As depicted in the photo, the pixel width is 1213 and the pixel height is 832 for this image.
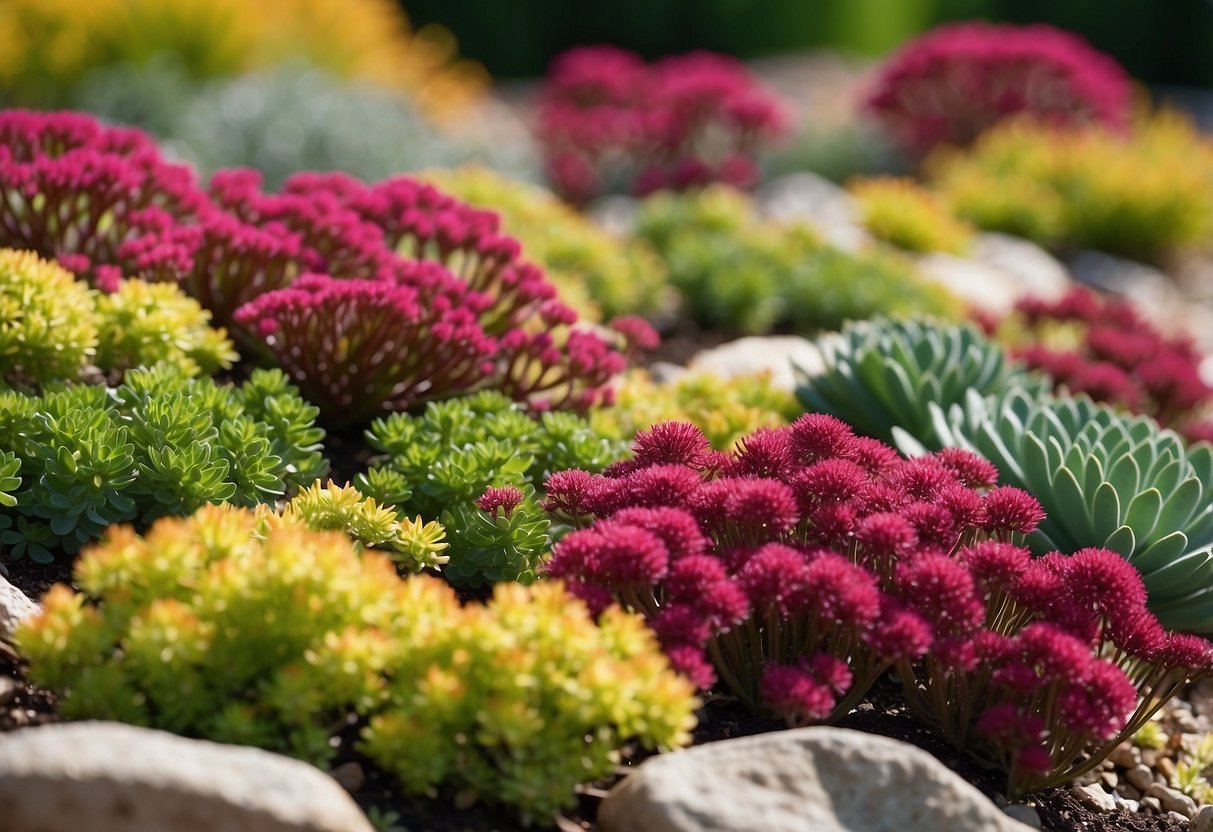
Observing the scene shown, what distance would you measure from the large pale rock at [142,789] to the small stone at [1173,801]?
251 cm

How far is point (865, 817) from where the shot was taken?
2.65 meters

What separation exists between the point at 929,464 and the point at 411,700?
1616 millimetres

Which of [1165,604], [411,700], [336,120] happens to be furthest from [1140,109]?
[411,700]

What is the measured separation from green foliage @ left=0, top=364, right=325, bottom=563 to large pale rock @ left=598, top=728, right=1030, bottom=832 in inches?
57.3

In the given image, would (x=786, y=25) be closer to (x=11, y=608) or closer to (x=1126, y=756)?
(x=1126, y=756)

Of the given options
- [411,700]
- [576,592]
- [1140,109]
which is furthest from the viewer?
[1140,109]

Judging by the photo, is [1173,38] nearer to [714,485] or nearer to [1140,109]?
[1140,109]

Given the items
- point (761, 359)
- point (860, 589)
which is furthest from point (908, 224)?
point (860, 589)

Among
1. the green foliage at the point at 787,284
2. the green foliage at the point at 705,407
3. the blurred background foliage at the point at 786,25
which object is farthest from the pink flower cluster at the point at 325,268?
the blurred background foliage at the point at 786,25

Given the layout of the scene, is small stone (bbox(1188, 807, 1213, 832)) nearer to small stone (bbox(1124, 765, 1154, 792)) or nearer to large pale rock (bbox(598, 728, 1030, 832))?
small stone (bbox(1124, 765, 1154, 792))

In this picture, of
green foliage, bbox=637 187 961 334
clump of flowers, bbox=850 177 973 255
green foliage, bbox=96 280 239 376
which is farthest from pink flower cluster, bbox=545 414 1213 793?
clump of flowers, bbox=850 177 973 255

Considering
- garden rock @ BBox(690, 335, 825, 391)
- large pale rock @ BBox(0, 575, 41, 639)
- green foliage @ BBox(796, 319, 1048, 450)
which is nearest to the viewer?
large pale rock @ BBox(0, 575, 41, 639)

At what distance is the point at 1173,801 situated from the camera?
3688 mm

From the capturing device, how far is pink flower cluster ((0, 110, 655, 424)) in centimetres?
419
